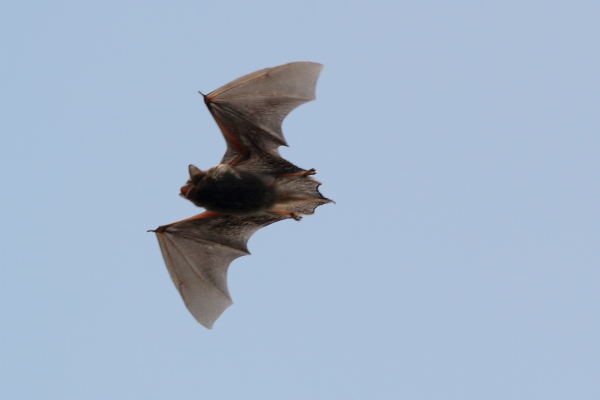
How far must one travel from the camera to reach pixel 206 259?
15.1m

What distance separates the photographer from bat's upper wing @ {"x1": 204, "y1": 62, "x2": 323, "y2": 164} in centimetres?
1368

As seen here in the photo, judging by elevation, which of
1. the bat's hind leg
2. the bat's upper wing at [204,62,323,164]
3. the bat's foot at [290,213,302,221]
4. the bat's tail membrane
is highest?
the bat's upper wing at [204,62,323,164]

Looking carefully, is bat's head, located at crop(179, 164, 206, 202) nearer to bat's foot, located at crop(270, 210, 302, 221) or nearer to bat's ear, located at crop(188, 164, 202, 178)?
bat's ear, located at crop(188, 164, 202, 178)

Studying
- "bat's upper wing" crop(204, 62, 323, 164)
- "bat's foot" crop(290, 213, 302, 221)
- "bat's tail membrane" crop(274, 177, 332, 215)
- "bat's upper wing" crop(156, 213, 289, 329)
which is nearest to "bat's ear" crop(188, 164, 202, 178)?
"bat's upper wing" crop(204, 62, 323, 164)

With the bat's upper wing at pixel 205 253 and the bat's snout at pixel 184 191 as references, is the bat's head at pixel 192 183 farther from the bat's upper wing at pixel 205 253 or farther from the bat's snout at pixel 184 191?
the bat's upper wing at pixel 205 253

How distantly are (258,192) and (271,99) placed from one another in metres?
1.53

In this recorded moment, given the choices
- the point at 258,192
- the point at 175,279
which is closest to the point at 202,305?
the point at 175,279

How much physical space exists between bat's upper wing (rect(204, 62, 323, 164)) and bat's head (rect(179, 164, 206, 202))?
2.09ft

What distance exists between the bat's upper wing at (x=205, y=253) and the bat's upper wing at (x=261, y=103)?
1320 millimetres

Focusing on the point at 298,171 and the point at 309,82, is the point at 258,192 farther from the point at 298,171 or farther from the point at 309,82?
the point at 309,82

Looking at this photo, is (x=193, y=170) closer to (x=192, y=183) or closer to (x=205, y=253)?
(x=192, y=183)

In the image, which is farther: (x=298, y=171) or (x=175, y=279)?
(x=175, y=279)

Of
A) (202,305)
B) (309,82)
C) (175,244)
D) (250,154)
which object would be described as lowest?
(202,305)

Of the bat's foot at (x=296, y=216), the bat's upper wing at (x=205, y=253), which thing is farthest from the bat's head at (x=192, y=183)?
the bat's foot at (x=296, y=216)
